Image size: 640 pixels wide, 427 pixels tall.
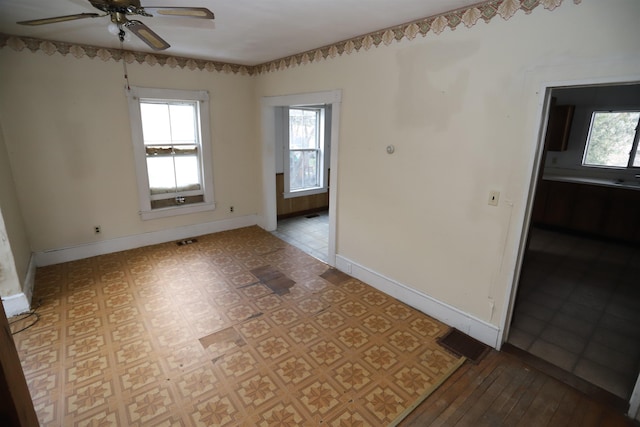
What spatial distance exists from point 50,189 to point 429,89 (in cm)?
432

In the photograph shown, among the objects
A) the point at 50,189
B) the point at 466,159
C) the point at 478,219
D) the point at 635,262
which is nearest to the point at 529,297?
the point at 478,219

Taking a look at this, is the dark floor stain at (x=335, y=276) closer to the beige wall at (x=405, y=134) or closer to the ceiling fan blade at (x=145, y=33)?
the beige wall at (x=405, y=134)

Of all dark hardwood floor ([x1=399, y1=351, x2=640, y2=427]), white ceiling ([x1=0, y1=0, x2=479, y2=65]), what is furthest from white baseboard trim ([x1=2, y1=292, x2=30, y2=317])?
dark hardwood floor ([x1=399, y1=351, x2=640, y2=427])

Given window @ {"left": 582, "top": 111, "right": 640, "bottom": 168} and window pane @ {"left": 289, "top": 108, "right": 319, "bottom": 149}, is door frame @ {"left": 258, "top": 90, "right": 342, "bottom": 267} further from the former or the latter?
window @ {"left": 582, "top": 111, "right": 640, "bottom": 168}

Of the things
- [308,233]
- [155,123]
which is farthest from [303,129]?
[155,123]

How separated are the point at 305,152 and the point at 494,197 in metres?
Result: 4.12

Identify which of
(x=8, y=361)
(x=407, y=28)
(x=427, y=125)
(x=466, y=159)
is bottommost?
(x=8, y=361)

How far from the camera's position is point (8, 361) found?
0.53 m

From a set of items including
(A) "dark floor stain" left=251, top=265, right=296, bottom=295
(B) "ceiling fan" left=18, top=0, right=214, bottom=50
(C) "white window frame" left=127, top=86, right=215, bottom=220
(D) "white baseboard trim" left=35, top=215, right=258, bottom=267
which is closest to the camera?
(B) "ceiling fan" left=18, top=0, right=214, bottom=50

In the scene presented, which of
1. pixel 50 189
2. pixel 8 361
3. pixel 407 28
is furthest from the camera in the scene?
pixel 50 189

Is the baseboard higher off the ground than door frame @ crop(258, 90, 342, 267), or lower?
lower

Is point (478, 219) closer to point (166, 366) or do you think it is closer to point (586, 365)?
point (586, 365)

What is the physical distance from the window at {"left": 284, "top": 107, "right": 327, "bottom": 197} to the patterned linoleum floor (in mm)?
2551

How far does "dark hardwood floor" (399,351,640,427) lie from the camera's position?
199 centimetres
